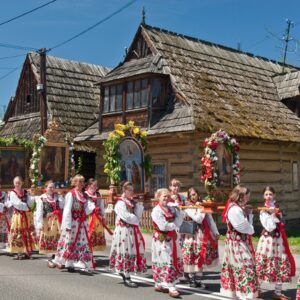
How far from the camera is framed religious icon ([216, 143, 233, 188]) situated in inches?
457

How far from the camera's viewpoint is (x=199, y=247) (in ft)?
28.2

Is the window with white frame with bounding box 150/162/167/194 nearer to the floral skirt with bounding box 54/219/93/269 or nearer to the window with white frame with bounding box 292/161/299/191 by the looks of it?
the window with white frame with bounding box 292/161/299/191

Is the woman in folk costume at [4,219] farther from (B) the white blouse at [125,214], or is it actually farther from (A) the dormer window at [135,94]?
(A) the dormer window at [135,94]

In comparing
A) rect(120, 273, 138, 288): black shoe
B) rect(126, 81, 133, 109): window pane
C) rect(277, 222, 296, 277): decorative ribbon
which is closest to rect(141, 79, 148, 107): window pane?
rect(126, 81, 133, 109): window pane

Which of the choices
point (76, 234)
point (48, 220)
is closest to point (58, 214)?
point (48, 220)

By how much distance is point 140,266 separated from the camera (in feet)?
28.1

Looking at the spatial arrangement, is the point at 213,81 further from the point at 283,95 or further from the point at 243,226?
the point at 243,226

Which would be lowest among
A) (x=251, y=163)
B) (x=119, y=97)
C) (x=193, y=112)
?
(x=251, y=163)

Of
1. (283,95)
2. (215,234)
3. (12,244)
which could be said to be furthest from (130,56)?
(215,234)

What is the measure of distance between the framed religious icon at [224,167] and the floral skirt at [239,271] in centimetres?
429

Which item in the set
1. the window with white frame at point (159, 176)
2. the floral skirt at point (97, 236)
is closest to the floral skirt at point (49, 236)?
the floral skirt at point (97, 236)

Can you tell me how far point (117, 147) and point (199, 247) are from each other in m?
8.98

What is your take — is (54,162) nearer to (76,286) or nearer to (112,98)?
(112,98)

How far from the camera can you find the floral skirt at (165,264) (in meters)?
7.86
